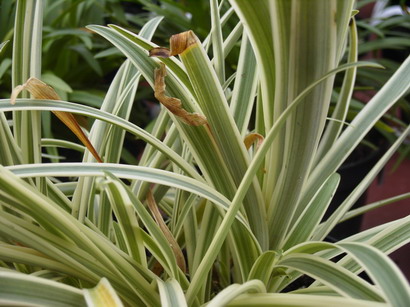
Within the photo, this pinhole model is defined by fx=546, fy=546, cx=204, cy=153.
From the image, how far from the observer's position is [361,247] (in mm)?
434

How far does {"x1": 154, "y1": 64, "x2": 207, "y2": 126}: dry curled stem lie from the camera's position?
19.0 inches

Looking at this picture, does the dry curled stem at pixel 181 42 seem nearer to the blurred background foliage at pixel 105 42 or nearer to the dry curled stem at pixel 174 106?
the dry curled stem at pixel 174 106

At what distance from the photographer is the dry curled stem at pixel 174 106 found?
1.59ft

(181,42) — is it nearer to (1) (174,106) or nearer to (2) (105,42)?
(1) (174,106)

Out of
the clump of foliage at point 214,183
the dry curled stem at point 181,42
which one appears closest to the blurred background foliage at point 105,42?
the clump of foliage at point 214,183

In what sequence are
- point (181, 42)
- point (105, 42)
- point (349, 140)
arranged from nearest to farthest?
point (181, 42) → point (349, 140) → point (105, 42)

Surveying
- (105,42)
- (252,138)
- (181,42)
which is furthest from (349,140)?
(105,42)

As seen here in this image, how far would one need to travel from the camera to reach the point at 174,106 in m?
0.49

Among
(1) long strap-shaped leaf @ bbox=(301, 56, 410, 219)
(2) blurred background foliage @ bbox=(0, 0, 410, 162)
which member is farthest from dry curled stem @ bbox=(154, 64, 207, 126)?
(2) blurred background foliage @ bbox=(0, 0, 410, 162)

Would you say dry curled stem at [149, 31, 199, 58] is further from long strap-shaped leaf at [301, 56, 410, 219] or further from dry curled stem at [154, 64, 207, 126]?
long strap-shaped leaf at [301, 56, 410, 219]

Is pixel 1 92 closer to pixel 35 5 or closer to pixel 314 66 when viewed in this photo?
pixel 35 5

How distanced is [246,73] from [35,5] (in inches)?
9.6

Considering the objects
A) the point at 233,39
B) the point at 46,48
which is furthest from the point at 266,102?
the point at 46,48

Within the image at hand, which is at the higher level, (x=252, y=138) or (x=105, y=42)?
(x=105, y=42)
